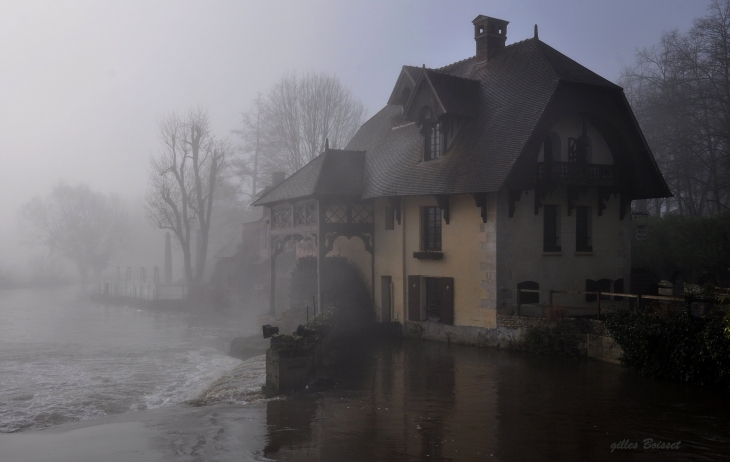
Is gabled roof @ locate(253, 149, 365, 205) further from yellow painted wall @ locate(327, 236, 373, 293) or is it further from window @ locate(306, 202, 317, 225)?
yellow painted wall @ locate(327, 236, 373, 293)

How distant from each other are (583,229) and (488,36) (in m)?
7.57

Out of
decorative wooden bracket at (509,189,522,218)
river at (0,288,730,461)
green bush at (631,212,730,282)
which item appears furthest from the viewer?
green bush at (631,212,730,282)

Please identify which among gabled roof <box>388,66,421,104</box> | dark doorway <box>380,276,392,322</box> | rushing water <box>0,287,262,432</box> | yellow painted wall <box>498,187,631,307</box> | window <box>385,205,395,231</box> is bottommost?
rushing water <box>0,287,262,432</box>

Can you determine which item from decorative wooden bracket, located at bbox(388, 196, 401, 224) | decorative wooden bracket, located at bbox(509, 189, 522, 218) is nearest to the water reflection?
decorative wooden bracket, located at bbox(509, 189, 522, 218)

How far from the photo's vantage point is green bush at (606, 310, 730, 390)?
1107 centimetres

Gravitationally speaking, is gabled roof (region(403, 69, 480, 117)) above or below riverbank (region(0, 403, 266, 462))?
above

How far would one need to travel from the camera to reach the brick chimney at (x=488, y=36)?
72.2 ft

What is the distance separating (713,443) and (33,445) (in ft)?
32.3

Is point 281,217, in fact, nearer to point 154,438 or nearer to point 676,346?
point 154,438

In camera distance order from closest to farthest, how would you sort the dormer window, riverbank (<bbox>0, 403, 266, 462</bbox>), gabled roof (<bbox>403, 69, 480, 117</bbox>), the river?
the river < riverbank (<bbox>0, 403, 266, 462</bbox>) < gabled roof (<bbox>403, 69, 480, 117</bbox>) < the dormer window

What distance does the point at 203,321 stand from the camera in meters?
36.3

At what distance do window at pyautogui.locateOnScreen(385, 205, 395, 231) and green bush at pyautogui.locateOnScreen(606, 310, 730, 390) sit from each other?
363 inches

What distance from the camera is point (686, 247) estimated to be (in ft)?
71.4

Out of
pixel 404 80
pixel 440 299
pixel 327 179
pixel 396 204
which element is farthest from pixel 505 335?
pixel 404 80
